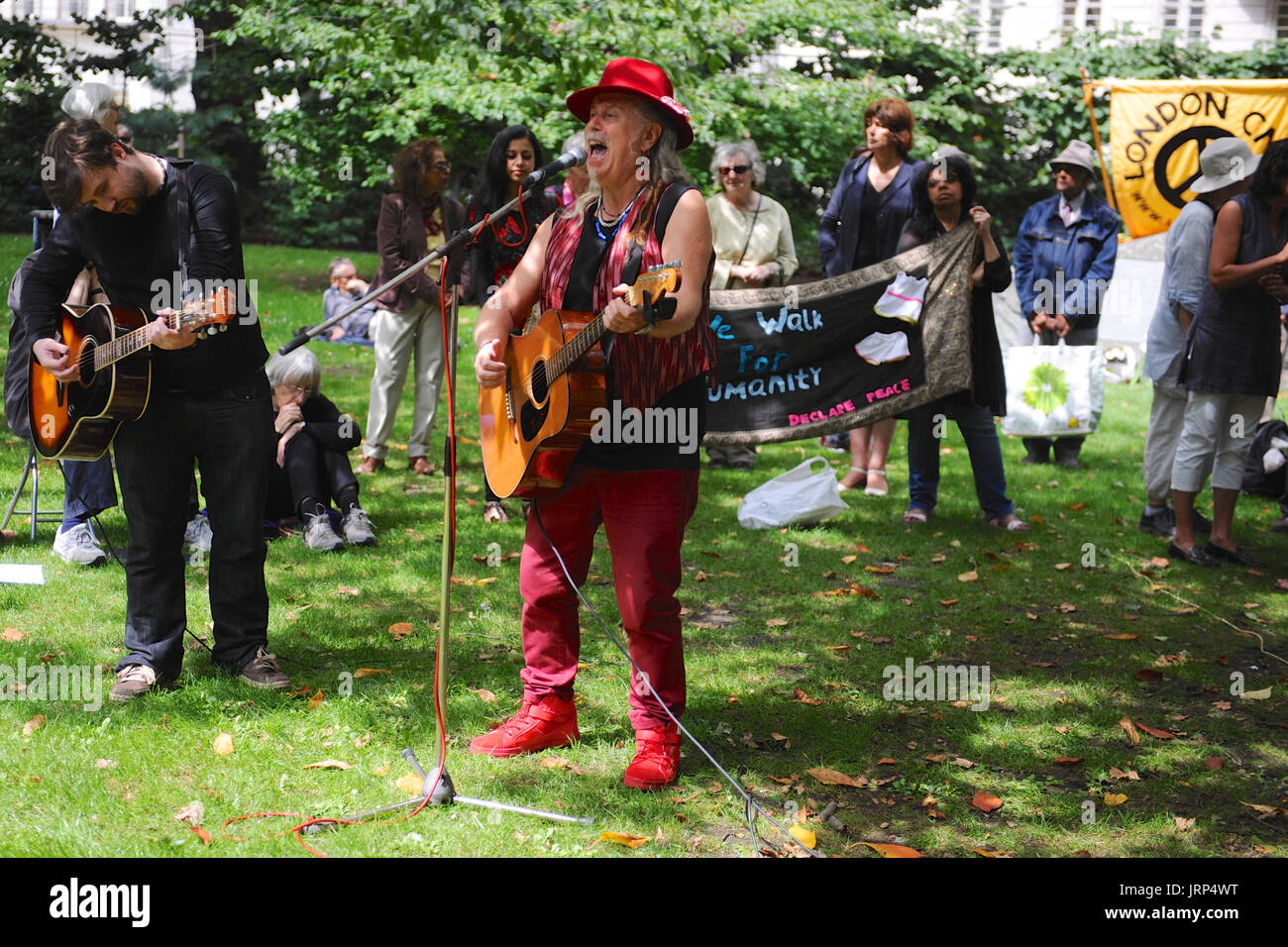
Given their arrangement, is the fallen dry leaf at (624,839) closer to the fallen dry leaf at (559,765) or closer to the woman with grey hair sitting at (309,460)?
the fallen dry leaf at (559,765)

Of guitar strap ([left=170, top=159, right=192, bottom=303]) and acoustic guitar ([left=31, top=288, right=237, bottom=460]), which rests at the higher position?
guitar strap ([left=170, top=159, right=192, bottom=303])

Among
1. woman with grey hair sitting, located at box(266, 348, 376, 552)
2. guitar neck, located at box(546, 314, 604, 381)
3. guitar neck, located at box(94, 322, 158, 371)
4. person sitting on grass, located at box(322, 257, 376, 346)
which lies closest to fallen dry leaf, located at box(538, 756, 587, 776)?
guitar neck, located at box(546, 314, 604, 381)

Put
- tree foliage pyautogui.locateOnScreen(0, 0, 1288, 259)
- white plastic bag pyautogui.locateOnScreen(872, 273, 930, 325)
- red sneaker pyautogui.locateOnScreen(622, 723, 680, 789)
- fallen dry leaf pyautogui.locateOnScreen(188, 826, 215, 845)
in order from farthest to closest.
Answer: tree foliage pyautogui.locateOnScreen(0, 0, 1288, 259)
white plastic bag pyautogui.locateOnScreen(872, 273, 930, 325)
red sneaker pyautogui.locateOnScreen(622, 723, 680, 789)
fallen dry leaf pyautogui.locateOnScreen(188, 826, 215, 845)

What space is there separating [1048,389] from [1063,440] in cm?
99

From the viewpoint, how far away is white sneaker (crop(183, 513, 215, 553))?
Answer: 22.6 feet

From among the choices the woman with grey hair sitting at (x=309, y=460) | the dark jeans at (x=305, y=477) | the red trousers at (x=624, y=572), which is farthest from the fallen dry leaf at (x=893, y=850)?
the dark jeans at (x=305, y=477)

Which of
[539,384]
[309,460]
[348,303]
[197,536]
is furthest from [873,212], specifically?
[348,303]

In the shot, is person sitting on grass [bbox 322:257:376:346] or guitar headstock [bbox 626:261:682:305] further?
person sitting on grass [bbox 322:257:376:346]

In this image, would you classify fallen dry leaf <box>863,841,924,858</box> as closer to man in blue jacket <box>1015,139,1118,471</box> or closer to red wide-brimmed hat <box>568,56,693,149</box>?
red wide-brimmed hat <box>568,56,693,149</box>

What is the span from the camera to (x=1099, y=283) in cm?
970

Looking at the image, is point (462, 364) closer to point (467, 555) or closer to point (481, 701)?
point (467, 555)

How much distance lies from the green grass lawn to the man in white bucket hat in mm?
556

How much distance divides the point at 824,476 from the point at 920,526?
2.29 ft

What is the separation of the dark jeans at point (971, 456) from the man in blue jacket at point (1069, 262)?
7.08 feet
